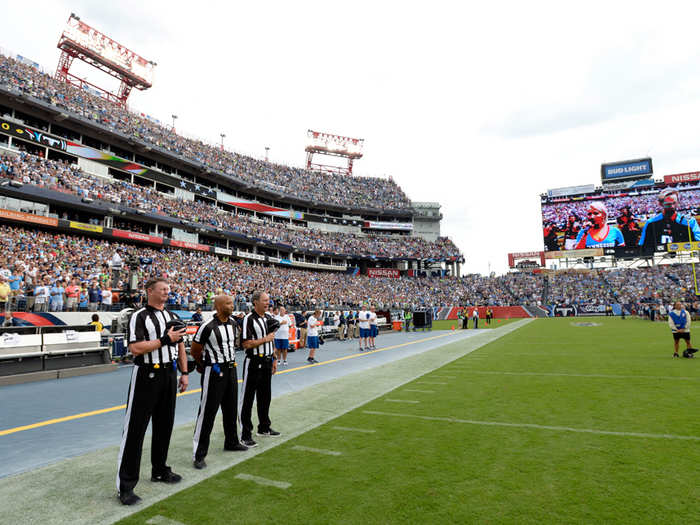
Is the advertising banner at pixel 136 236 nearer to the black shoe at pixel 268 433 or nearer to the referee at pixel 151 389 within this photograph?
the black shoe at pixel 268 433

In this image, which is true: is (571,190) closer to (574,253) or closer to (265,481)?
(574,253)

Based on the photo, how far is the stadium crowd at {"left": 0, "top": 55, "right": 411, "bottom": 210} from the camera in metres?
33.6

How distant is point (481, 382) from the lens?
818 cm

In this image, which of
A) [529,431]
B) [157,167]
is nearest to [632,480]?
[529,431]

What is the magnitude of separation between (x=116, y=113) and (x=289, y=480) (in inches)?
1926

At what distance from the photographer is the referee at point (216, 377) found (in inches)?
160

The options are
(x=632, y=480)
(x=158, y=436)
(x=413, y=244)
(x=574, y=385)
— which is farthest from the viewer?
(x=413, y=244)

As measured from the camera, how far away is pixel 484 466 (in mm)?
3775

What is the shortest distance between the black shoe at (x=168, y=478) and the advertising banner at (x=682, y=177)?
67.9 metres

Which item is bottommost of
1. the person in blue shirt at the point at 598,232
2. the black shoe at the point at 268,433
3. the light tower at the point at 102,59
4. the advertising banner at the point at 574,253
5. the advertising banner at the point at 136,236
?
the black shoe at the point at 268,433

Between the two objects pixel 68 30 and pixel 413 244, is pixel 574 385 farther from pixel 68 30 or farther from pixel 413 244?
pixel 413 244

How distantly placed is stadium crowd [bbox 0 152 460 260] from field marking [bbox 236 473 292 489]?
106 feet

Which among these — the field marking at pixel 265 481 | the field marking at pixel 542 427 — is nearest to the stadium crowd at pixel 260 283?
the field marking at pixel 265 481

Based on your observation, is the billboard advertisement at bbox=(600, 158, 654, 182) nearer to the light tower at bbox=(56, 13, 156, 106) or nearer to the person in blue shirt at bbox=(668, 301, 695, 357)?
the person in blue shirt at bbox=(668, 301, 695, 357)
